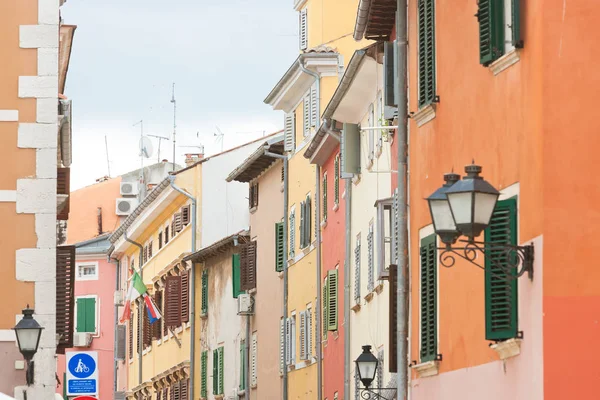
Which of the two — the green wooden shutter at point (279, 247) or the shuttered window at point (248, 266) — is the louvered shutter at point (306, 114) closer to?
the green wooden shutter at point (279, 247)

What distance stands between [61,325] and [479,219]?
1274 centimetres

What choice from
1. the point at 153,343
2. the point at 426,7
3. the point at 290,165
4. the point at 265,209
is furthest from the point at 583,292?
the point at 153,343

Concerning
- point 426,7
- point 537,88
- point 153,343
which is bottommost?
point 153,343

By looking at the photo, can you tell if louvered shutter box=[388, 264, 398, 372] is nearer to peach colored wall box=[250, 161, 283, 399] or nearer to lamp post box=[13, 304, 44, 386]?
lamp post box=[13, 304, 44, 386]

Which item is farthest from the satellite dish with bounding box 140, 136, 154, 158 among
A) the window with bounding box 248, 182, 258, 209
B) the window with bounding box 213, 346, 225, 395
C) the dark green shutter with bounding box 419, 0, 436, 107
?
the dark green shutter with bounding box 419, 0, 436, 107

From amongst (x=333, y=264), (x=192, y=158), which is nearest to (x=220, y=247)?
(x=192, y=158)

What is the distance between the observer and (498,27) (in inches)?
567

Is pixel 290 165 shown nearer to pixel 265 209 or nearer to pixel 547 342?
pixel 265 209

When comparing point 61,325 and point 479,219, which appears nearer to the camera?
point 479,219

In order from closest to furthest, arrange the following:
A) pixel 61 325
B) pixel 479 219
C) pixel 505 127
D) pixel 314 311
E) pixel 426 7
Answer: pixel 479 219 < pixel 505 127 < pixel 426 7 < pixel 61 325 < pixel 314 311

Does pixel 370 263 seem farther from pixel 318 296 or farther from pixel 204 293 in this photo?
pixel 204 293

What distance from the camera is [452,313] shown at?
53.6 feet

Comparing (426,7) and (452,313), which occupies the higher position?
(426,7)

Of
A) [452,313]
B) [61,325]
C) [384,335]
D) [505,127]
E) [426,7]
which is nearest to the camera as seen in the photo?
[505,127]
